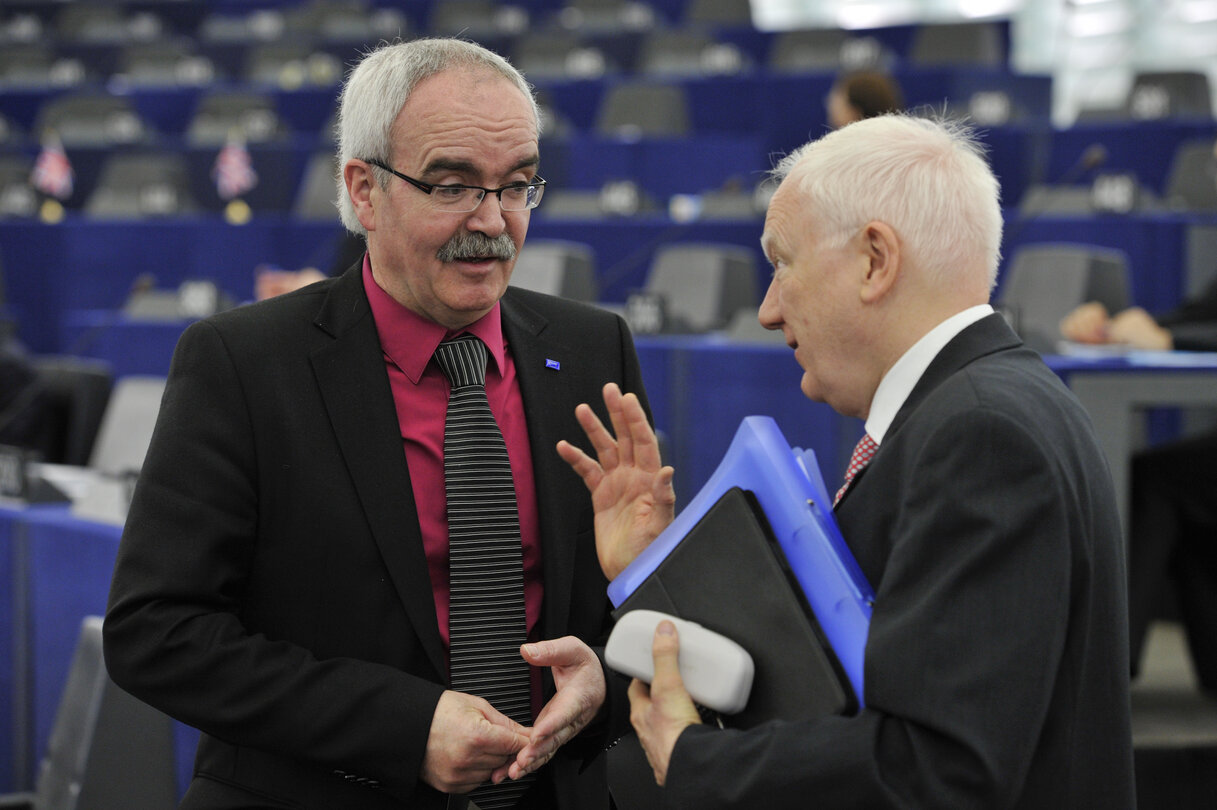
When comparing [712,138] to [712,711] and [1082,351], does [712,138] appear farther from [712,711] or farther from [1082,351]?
[712,711]

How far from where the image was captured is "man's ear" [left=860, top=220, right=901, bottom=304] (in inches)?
45.0

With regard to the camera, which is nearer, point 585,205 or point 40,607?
point 40,607

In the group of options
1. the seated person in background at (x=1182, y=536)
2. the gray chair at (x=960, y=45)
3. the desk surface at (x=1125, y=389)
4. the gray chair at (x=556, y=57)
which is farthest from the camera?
the gray chair at (x=556, y=57)

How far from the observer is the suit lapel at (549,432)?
1478 mm

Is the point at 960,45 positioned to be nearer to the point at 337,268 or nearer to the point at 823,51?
the point at 823,51

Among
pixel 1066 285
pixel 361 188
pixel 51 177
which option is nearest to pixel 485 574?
pixel 361 188

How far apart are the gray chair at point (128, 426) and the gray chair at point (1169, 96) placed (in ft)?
17.2

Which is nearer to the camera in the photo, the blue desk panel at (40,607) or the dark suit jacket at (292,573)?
→ the dark suit jacket at (292,573)

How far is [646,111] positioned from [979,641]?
6.47 m

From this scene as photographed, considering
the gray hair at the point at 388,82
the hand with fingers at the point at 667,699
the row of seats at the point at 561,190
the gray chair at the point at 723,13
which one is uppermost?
the gray chair at the point at 723,13

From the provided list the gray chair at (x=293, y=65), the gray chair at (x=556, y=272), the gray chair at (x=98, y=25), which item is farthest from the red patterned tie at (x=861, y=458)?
the gray chair at (x=98, y=25)

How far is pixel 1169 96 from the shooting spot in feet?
22.4

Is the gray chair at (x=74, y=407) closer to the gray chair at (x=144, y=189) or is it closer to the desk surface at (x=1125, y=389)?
the gray chair at (x=144, y=189)

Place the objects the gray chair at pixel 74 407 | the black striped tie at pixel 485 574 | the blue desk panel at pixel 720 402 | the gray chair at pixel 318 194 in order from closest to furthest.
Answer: the black striped tie at pixel 485 574
the blue desk panel at pixel 720 402
the gray chair at pixel 74 407
the gray chair at pixel 318 194
